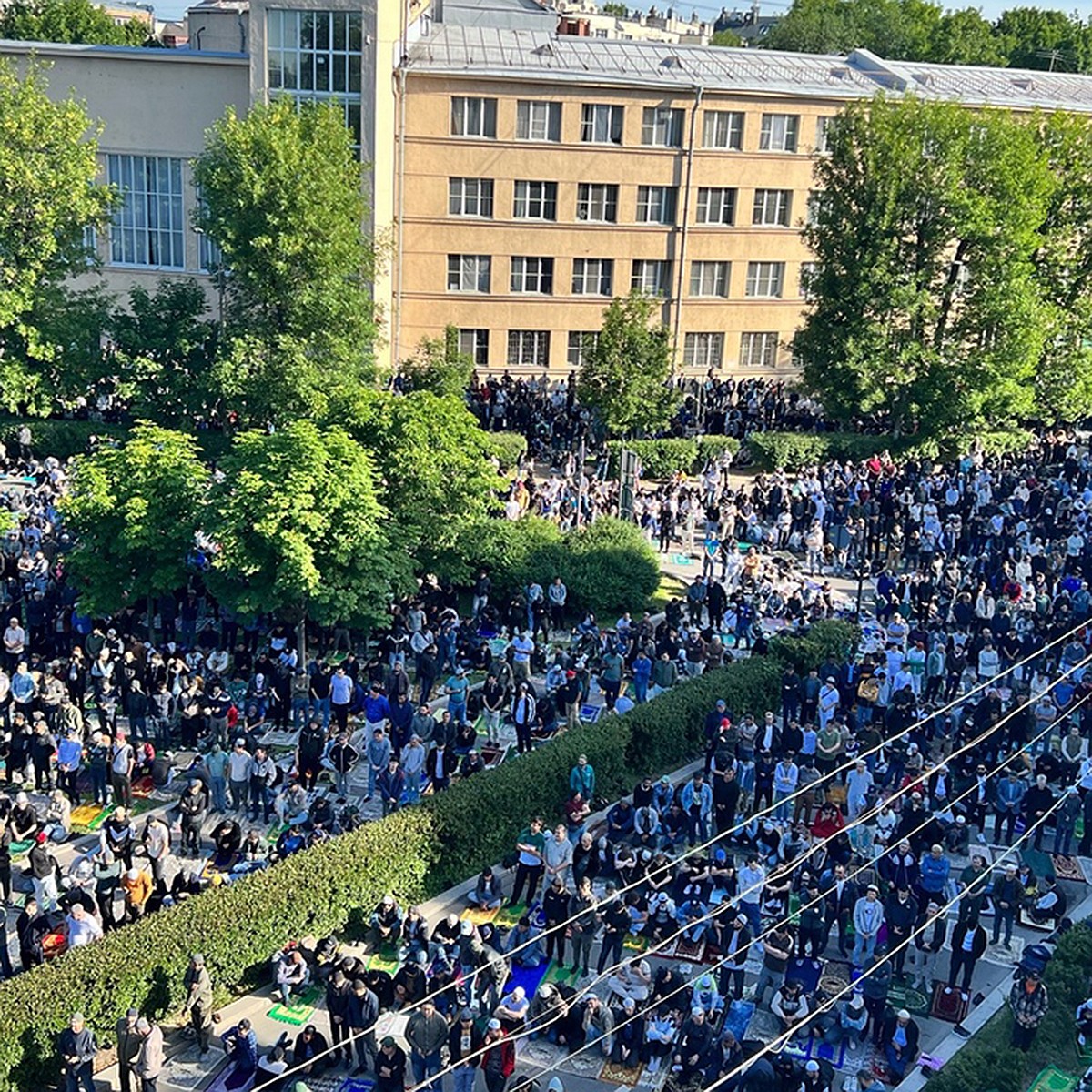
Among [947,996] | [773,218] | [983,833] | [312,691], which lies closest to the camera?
[947,996]

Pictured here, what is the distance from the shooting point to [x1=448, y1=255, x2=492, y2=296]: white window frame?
4966 centimetres

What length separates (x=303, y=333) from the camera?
1410 inches

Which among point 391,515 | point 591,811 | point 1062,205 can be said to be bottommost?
point 591,811

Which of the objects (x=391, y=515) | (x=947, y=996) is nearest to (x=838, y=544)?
(x=391, y=515)

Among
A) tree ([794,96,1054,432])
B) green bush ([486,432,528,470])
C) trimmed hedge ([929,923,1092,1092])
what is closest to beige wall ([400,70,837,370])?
tree ([794,96,1054,432])

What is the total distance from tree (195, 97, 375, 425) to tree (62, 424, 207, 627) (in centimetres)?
750

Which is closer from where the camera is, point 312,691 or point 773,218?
point 312,691

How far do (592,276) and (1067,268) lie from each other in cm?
1702

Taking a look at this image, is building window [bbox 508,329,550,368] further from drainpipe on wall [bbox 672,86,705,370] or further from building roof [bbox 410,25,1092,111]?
building roof [bbox 410,25,1092,111]

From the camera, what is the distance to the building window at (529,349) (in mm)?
51000

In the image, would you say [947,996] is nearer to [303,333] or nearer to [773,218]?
[303,333]

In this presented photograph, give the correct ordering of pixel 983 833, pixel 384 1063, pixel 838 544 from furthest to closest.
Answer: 1. pixel 838 544
2. pixel 983 833
3. pixel 384 1063

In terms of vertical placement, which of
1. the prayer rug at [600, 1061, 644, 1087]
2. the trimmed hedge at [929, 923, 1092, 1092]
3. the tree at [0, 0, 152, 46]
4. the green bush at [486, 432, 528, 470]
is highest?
the tree at [0, 0, 152, 46]

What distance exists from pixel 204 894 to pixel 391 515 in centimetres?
1156
